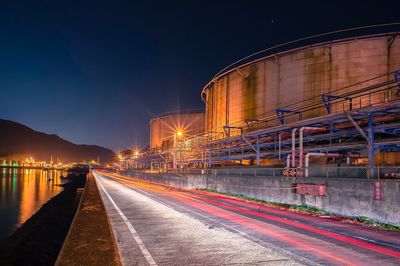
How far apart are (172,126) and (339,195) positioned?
77.9 metres

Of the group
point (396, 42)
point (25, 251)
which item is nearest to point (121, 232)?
point (25, 251)

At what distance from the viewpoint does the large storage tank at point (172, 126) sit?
287ft

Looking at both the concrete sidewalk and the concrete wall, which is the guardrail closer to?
the concrete wall

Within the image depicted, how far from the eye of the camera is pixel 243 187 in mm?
28469

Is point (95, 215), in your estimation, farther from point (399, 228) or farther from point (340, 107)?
point (340, 107)

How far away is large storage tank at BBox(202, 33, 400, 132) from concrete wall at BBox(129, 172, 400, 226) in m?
8.20

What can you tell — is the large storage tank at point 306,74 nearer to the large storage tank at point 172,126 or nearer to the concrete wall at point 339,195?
the concrete wall at point 339,195

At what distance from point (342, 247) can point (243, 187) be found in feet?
59.9

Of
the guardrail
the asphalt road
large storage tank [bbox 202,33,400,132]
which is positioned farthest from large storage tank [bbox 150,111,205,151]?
the asphalt road

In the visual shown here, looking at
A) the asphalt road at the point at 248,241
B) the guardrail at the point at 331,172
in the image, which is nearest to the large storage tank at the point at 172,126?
the guardrail at the point at 331,172

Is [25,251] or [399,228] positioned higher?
[399,228]

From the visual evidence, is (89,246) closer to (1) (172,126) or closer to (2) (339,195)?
(2) (339,195)

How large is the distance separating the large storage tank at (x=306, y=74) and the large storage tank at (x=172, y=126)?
1596 inches

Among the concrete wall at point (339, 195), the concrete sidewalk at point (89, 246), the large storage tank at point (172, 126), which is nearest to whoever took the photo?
the concrete sidewalk at point (89, 246)
